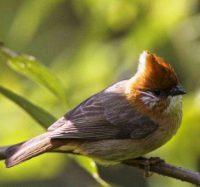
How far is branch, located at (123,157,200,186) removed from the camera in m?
4.21

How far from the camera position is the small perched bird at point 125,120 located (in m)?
5.20

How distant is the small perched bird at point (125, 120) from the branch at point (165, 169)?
0.11 m

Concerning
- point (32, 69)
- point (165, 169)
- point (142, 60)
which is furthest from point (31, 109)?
point (142, 60)

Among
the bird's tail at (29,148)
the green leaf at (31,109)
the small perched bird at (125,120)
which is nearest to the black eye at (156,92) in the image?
the small perched bird at (125,120)

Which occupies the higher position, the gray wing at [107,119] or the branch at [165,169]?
the gray wing at [107,119]

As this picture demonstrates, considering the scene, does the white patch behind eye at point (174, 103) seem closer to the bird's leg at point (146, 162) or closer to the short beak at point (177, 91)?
the short beak at point (177, 91)

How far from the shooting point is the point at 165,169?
447 cm

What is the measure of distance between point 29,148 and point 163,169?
2.92ft

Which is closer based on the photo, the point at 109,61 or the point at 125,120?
the point at 125,120

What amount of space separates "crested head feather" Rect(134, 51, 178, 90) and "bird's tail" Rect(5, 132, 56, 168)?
790mm

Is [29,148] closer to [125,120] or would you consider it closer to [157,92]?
[125,120]

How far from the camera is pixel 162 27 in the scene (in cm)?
547

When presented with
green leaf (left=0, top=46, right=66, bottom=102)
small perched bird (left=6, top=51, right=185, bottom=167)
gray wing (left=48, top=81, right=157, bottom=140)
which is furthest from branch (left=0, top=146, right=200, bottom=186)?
green leaf (left=0, top=46, right=66, bottom=102)

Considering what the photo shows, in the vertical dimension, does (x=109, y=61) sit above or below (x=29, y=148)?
above
